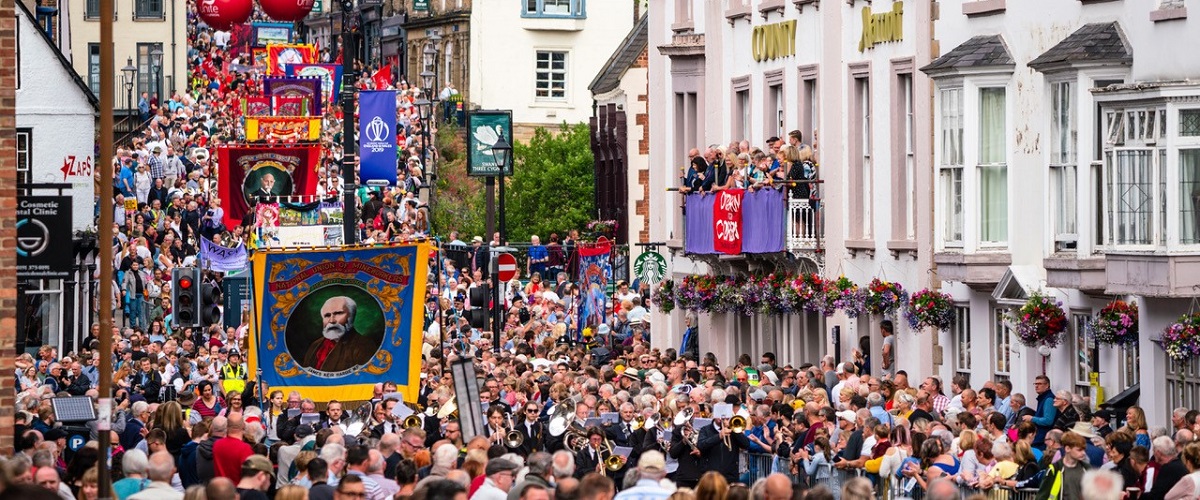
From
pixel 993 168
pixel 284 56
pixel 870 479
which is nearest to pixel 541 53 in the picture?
pixel 284 56

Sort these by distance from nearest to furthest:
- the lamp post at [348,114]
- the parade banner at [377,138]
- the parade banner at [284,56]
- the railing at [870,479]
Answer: the railing at [870,479] < the lamp post at [348,114] < the parade banner at [377,138] < the parade banner at [284,56]

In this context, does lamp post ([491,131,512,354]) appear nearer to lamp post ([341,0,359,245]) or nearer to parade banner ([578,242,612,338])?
parade banner ([578,242,612,338])

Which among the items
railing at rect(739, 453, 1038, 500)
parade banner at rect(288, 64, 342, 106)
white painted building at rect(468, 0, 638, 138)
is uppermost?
white painted building at rect(468, 0, 638, 138)

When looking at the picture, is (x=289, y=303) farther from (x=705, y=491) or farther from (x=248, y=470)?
(x=705, y=491)

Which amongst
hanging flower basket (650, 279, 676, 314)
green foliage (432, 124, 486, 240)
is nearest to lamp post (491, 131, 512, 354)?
hanging flower basket (650, 279, 676, 314)

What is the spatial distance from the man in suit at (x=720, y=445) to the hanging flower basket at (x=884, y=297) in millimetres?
10285

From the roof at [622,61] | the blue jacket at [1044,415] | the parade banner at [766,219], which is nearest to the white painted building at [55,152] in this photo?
the parade banner at [766,219]

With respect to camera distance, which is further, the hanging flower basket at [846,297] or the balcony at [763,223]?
the balcony at [763,223]

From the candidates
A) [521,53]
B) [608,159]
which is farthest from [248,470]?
[521,53]

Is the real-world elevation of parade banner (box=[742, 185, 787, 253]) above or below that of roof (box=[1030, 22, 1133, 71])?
below

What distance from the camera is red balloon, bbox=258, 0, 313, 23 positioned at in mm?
36375

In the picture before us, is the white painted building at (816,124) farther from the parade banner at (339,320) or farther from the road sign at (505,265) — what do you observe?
the parade banner at (339,320)

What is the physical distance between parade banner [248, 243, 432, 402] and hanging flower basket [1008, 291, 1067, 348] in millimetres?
7103

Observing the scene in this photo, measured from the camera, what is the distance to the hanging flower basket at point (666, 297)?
4450 cm
